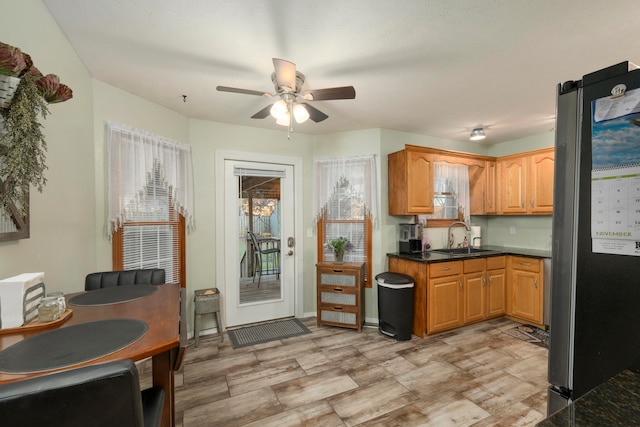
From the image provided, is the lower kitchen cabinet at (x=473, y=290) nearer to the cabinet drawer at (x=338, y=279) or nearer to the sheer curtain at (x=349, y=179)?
the cabinet drawer at (x=338, y=279)

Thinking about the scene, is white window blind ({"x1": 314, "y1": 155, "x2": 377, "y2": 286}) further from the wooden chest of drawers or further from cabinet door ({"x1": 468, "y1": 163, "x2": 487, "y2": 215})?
cabinet door ({"x1": 468, "y1": 163, "x2": 487, "y2": 215})

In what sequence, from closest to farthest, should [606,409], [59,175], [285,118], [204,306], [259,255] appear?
1. [606,409]
2. [59,175]
3. [285,118]
4. [204,306]
5. [259,255]

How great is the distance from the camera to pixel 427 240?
12.7ft

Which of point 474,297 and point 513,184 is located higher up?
point 513,184

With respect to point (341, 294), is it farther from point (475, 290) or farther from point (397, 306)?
point (475, 290)

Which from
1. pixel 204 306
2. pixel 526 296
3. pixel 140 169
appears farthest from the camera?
pixel 526 296

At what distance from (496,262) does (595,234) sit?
3.16m

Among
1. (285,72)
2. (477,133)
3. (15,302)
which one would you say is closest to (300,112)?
(285,72)

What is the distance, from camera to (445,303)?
3.18 meters

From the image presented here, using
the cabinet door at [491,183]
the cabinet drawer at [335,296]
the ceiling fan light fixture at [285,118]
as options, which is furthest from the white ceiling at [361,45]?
the cabinet drawer at [335,296]

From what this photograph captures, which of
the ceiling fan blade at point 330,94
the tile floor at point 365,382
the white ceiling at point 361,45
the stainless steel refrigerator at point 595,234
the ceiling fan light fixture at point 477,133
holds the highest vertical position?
the white ceiling at point 361,45

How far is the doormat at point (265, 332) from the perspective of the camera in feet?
10.1

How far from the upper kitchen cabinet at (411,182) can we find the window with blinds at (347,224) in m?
0.43

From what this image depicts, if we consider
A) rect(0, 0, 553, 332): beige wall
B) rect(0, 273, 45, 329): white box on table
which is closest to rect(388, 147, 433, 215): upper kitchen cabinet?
rect(0, 0, 553, 332): beige wall
